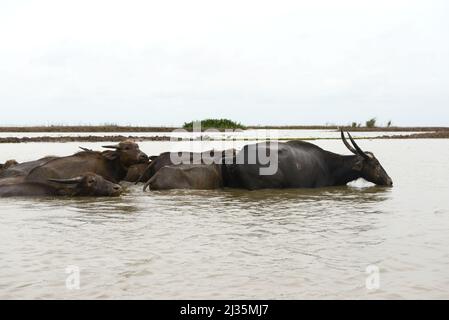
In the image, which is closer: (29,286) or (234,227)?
(29,286)

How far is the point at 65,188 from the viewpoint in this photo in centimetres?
1102

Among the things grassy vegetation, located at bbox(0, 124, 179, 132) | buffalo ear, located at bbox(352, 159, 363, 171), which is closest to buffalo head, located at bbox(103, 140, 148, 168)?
buffalo ear, located at bbox(352, 159, 363, 171)

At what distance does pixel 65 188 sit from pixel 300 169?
4.83 metres

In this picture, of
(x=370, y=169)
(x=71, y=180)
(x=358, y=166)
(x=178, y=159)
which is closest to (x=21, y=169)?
(x=71, y=180)

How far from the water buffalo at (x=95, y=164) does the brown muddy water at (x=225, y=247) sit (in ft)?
4.14

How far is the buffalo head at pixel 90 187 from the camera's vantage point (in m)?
11.0

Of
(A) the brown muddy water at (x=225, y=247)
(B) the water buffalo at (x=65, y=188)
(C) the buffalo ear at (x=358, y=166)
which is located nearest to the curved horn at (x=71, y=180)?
(B) the water buffalo at (x=65, y=188)
